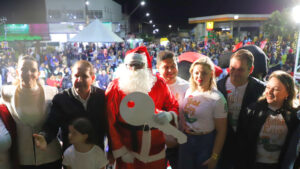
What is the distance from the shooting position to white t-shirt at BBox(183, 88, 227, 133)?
1.87 meters

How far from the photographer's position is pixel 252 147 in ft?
6.12

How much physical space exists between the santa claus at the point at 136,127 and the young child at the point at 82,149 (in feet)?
0.50

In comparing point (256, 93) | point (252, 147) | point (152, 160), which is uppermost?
point (256, 93)

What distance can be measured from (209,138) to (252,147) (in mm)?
360

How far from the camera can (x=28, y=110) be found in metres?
1.86

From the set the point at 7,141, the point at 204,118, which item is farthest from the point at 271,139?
the point at 7,141

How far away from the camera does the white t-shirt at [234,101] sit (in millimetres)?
2061

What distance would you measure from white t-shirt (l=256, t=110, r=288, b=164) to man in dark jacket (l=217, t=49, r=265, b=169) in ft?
0.61

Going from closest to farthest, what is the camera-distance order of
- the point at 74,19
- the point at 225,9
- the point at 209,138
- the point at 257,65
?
the point at 209,138
the point at 257,65
the point at 74,19
the point at 225,9

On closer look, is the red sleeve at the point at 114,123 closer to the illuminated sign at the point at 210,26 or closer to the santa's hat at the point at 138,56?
the santa's hat at the point at 138,56

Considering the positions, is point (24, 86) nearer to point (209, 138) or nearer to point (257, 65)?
point (209, 138)

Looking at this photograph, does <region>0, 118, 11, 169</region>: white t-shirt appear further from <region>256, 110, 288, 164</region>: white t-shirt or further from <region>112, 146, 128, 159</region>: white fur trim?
<region>256, 110, 288, 164</region>: white t-shirt

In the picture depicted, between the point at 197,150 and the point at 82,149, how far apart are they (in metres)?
1.01

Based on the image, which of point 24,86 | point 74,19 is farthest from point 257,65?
point 74,19
